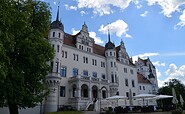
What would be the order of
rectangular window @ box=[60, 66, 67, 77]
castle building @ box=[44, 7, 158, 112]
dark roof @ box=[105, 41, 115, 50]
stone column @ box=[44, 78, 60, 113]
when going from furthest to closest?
dark roof @ box=[105, 41, 115, 50] < rectangular window @ box=[60, 66, 67, 77] < castle building @ box=[44, 7, 158, 112] < stone column @ box=[44, 78, 60, 113]

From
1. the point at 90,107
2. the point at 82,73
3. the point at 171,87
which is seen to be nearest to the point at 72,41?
the point at 82,73

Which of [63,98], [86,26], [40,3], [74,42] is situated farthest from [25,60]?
[86,26]

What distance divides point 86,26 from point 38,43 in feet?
82.7

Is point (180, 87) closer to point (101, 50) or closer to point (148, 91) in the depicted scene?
point (148, 91)

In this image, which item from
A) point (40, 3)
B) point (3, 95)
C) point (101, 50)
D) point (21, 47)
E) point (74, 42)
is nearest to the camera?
point (3, 95)

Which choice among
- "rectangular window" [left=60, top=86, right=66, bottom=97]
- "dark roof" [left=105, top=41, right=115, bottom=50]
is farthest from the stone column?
"dark roof" [left=105, top=41, right=115, bottom=50]

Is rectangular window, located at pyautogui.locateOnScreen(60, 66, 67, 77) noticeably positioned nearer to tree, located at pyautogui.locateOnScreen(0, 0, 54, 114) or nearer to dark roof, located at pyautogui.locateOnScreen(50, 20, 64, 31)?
dark roof, located at pyautogui.locateOnScreen(50, 20, 64, 31)

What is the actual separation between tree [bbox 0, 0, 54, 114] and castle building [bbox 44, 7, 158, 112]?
469 inches

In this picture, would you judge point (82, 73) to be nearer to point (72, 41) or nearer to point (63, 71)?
point (63, 71)

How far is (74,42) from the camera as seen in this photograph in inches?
1670

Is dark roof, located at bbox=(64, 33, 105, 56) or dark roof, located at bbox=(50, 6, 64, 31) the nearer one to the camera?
dark roof, located at bbox=(50, 6, 64, 31)

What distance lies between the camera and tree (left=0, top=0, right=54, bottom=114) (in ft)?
58.1

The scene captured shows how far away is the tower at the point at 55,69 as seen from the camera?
106 feet

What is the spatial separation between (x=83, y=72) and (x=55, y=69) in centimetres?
854
